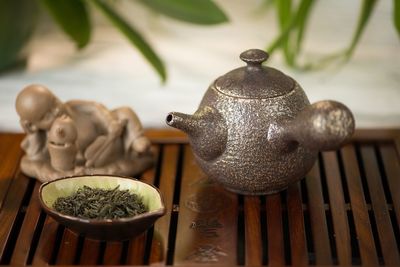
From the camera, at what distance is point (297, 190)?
1038 millimetres

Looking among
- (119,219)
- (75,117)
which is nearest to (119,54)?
(75,117)

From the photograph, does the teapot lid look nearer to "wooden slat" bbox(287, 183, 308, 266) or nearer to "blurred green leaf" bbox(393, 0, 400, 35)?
"wooden slat" bbox(287, 183, 308, 266)

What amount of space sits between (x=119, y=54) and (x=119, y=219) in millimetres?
864

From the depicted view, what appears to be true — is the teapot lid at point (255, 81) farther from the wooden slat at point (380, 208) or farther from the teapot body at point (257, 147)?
the wooden slat at point (380, 208)

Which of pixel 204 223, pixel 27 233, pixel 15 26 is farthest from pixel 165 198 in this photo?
pixel 15 26

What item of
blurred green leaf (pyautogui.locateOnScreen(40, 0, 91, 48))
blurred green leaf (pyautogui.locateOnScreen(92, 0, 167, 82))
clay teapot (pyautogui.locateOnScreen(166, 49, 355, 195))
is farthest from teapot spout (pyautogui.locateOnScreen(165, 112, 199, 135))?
blurred green leaf (pyautogui.locateOnScreen(40, 0, 91, 48))

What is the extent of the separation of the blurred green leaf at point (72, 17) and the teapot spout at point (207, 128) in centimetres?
45

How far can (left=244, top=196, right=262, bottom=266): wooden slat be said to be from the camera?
2.88 ft

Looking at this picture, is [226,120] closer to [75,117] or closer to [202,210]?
[202,210]

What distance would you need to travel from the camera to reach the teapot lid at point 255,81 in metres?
0.96

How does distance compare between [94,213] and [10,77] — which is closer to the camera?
[94,213]

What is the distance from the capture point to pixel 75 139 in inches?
40.9

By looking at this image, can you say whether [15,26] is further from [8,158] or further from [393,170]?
[393,170]

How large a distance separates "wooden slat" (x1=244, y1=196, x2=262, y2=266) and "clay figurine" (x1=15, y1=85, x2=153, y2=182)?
0.62ft
